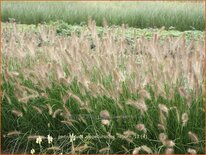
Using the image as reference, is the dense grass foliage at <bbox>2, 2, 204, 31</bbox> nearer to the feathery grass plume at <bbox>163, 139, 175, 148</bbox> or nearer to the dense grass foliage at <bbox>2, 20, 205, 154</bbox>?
the dense grass foliage at <bbox>2, 20, 205, 154</bbox>

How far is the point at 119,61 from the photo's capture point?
4.21 meters

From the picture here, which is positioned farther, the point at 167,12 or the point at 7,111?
the point at 167,12

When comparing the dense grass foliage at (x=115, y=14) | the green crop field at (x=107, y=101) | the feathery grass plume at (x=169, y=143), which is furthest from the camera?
the dense grass foliage at (x=115, y=14)

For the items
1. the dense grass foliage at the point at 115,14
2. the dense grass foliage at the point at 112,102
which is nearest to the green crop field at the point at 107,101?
the dense grass foliage at the point at 112,102

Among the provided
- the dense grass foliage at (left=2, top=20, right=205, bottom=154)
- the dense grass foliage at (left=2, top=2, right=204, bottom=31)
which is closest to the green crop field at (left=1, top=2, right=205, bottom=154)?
the dense grass foliage at (left=2, top=20, right=205, bottom=154)

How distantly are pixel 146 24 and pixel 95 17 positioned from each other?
4.73ft

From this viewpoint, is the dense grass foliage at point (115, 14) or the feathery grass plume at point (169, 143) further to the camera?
the dense grass foliage at point (115, 14)

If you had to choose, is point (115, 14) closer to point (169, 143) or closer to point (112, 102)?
point (112, 102)

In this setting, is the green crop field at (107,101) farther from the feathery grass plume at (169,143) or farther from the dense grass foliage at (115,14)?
the dense grass foliage at (115,14)

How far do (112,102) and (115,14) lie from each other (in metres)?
8.77

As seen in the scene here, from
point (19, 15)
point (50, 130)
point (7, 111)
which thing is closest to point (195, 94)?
point (50, 130)

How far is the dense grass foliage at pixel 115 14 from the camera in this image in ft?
38.7

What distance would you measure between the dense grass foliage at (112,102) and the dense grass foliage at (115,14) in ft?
25.1

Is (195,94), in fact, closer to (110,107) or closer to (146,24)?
(110,107)
